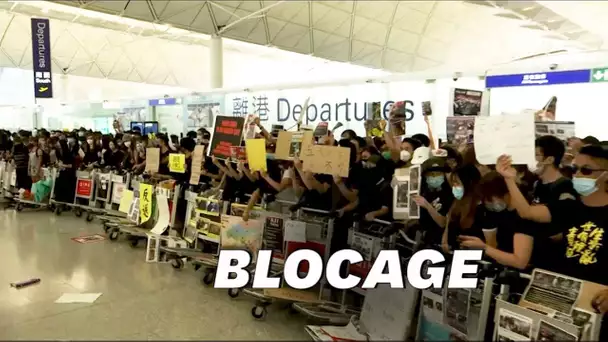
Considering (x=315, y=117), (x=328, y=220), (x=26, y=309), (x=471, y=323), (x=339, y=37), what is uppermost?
(x=339, y=37)

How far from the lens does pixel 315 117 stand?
9680mm

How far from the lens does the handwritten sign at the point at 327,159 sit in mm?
4715

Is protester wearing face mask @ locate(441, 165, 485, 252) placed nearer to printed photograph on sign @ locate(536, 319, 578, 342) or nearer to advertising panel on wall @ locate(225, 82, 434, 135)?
printed photograph on sign @ locate(536, 319, 578, 342)

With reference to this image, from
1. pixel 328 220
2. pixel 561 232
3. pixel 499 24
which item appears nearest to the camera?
pixel 561 232

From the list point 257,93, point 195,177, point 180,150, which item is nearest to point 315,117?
point 257,93

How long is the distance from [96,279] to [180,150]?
2718mm

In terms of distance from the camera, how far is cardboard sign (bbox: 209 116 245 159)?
245 inches

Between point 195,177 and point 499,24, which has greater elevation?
point 499,24

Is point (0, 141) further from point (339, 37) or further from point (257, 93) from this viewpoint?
point (339, 37)

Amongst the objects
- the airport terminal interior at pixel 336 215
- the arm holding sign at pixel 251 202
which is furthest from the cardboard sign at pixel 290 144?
the arm holding sign at pixel 251 202

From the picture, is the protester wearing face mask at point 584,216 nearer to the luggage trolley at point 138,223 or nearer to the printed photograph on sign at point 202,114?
the luggage trolley at point 138,223

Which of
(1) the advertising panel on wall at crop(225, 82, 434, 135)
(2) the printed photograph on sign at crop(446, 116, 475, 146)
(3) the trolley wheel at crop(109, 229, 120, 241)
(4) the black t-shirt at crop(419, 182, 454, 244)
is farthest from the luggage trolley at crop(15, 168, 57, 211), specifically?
(4) the black t-shirt at crop(419, 182, 454, 244)

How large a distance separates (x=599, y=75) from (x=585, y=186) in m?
3.20

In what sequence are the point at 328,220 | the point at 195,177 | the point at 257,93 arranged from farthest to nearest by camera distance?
the point at 257,93
the point at 195,177
the point at 328,220
